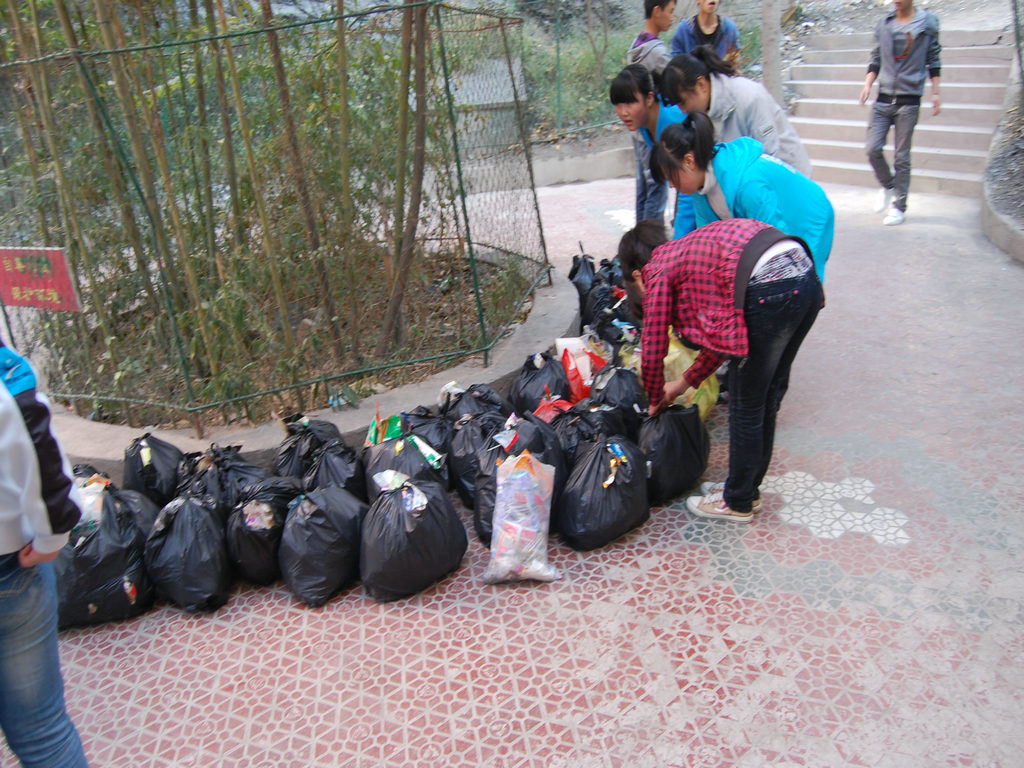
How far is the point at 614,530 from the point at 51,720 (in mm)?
1866

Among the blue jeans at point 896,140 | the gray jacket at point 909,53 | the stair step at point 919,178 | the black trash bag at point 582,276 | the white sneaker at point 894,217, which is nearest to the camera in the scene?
the black trash bag at point 582,276

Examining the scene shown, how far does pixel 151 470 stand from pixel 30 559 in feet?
5.54

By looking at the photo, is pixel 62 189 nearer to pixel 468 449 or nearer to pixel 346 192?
pixel 346 192

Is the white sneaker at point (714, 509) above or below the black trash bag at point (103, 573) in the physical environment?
below

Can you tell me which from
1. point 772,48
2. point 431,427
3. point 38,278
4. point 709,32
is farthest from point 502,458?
point 772,48

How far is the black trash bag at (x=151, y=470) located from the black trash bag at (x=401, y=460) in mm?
842

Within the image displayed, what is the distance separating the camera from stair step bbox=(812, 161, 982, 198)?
6.92m

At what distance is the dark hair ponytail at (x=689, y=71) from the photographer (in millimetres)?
3371

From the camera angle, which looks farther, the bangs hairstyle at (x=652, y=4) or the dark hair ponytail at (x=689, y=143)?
the bangs hairstyle at (x=652, y=4)

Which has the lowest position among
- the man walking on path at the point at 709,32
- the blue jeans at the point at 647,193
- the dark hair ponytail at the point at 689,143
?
the blue jeans at the point at 647,193

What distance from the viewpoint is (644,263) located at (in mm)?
3016

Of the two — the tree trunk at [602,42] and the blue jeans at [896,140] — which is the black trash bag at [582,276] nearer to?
the blue jeans at [896,140]

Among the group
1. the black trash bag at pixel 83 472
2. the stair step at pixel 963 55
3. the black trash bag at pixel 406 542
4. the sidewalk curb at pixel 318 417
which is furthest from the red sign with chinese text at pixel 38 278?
the stair step at pixel 963 55

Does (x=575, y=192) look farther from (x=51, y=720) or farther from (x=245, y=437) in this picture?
(x=51, y=720)
